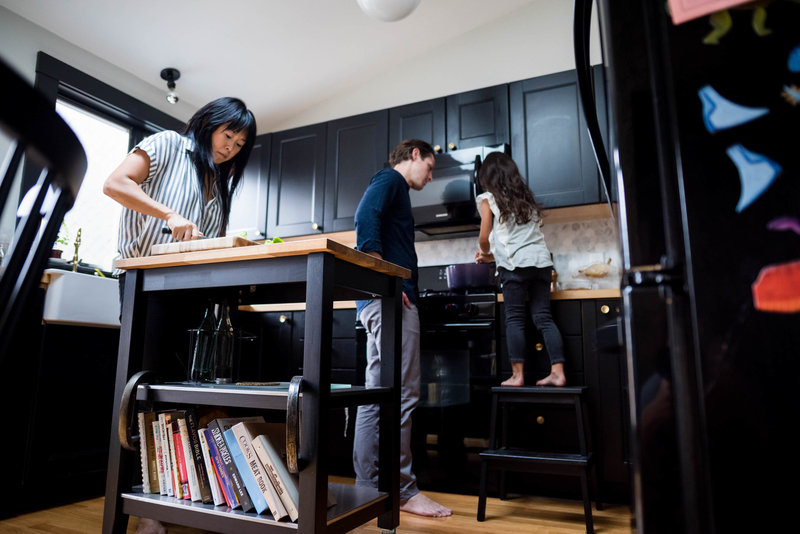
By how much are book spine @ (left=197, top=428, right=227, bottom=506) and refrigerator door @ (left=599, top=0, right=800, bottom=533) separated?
1.16m

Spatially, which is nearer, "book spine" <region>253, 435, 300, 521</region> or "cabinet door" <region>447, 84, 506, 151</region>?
"book spine" <region>253, 435, 300, 521</region>

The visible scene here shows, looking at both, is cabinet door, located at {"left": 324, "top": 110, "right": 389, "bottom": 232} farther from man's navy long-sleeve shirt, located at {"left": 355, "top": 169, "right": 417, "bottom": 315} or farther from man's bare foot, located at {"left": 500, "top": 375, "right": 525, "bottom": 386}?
man's bare foot, located at {"left": 500, "top": 375, "right": 525, "bottom": 386}

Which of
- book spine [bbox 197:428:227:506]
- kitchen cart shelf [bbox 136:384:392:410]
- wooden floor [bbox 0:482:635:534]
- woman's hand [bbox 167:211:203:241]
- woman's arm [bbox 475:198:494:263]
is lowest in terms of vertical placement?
wooden floor [bbox 0:482:635:534]

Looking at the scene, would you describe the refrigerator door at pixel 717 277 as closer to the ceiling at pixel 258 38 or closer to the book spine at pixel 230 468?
the book spine at pixel 230 468

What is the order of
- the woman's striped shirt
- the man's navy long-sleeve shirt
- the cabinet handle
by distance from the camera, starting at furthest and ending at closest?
the man's navy long-sleeve shirt, the woman's striped shirt, the cabinet handle

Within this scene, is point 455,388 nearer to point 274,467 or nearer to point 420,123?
point 274,467

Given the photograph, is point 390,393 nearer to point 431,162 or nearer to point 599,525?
point 599,525

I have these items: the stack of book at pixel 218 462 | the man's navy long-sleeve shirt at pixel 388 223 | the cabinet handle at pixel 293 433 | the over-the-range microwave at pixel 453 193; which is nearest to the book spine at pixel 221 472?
the stack of book at pixel 218 462

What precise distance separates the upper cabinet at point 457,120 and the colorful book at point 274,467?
216cm

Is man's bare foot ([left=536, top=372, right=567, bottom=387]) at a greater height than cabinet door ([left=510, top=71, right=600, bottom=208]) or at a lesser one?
lesser

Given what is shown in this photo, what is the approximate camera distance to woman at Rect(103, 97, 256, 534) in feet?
5.16

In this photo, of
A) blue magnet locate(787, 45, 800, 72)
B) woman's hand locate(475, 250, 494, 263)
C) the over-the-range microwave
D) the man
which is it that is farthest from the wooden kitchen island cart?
the over-the-range microwave

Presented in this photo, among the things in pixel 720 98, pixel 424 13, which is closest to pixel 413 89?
pixel 424 13

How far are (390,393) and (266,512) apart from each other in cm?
44
